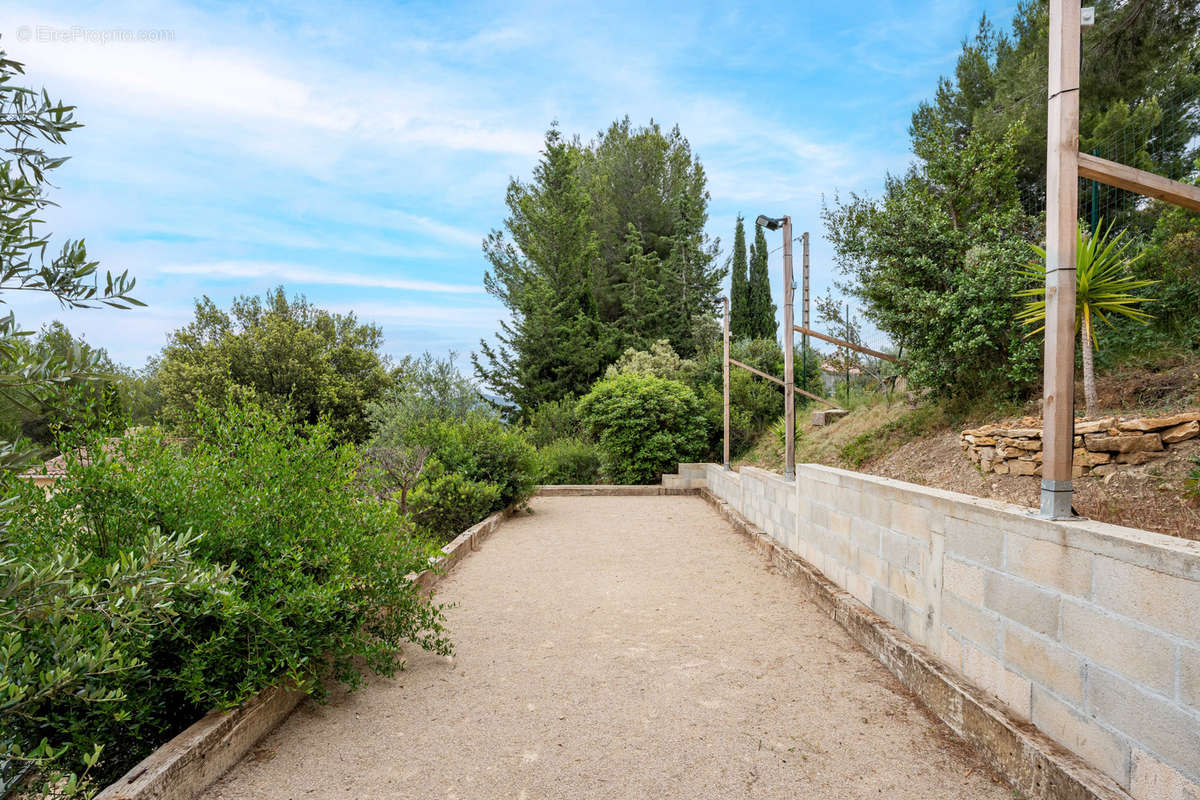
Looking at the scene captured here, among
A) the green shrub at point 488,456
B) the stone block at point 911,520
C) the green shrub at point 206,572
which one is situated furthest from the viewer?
the green shrub at point 488,456

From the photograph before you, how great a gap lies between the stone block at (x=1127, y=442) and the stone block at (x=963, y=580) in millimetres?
2827

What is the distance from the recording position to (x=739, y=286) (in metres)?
24.1

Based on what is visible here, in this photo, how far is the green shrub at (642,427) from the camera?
45.8ft

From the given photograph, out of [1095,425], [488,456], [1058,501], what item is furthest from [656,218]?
[1058,501]

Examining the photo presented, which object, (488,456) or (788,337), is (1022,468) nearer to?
(788,337)

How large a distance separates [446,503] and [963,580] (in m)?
6.52

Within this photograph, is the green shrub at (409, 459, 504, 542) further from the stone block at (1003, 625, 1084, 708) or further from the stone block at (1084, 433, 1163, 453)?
the stone block at (1084, 433, 1163, 453)

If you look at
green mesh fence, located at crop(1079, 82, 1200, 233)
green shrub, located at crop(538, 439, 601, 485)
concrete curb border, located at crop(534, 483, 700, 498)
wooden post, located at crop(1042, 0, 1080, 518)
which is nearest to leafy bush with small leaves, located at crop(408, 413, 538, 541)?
concrete curb border, located at crop(534, 483, 700, 498)

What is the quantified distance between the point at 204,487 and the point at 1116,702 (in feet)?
12.7

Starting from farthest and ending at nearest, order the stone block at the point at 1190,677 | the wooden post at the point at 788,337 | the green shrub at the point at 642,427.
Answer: the green shrub at the point at 642,427 < the wooden post at the point at 788,337 < the stone block at the point at 1190,677

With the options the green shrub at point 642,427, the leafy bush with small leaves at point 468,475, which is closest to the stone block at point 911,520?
the leafy bush with small leaves at point 468,475

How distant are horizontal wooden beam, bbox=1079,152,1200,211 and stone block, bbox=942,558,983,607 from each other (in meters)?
1.80

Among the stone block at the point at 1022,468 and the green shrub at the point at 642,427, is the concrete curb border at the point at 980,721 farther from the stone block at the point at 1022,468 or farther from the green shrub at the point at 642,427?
the green shrub at the point at 642,427

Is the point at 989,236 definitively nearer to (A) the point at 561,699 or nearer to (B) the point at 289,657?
(A) the point at 561,699
